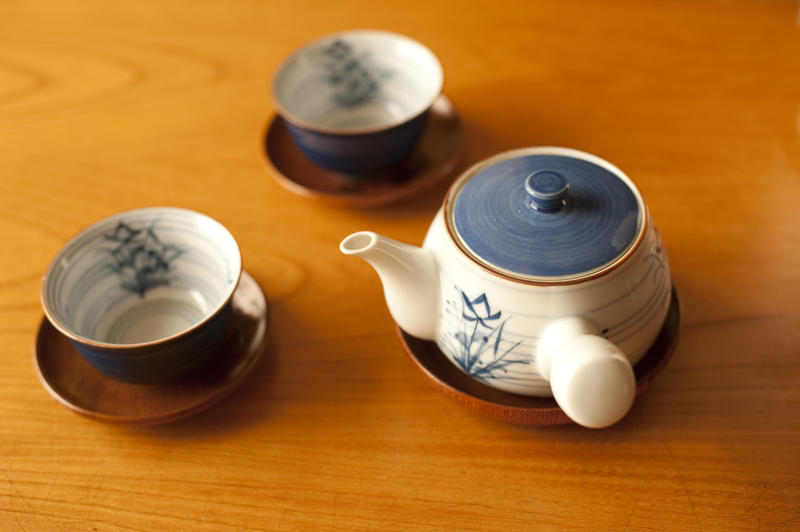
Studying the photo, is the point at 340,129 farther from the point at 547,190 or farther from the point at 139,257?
the point at 547,190

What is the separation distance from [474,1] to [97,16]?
2.18 feet

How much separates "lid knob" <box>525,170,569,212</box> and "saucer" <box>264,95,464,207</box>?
0.98 ft

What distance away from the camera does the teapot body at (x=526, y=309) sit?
58cm

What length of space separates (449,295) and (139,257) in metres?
0.37

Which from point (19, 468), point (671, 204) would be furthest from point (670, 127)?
point (19, 468)

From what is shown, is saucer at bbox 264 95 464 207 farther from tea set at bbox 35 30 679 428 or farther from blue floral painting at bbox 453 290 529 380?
blue floral painting at bbox 453 290 529 380

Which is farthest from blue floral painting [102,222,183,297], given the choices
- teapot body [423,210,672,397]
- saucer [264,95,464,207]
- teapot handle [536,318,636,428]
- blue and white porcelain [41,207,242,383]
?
teapot handle [536,318,636,428]

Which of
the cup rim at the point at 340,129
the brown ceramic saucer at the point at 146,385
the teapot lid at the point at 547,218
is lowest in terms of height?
the brown ceramic saucer at the point at 146,385

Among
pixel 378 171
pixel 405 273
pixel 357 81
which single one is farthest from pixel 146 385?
pixel 357 81

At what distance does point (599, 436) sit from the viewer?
677 mm

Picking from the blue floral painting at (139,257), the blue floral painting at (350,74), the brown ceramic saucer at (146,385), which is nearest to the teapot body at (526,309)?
the brown ceramic saucer at (146,385)

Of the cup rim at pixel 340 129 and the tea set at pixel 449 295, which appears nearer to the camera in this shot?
the tea set at pixel 449 295

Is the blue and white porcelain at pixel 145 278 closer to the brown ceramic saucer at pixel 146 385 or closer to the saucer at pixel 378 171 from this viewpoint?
the brown ceramic saucer at pixel 146 385

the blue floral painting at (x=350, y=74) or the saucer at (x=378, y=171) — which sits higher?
the blue floral painting at (x=350, y=74)
